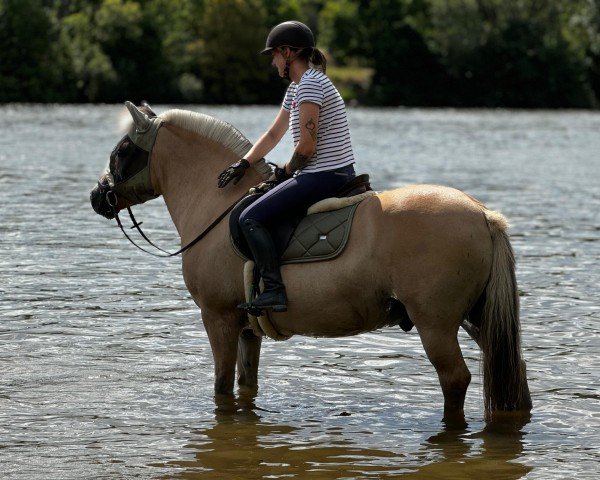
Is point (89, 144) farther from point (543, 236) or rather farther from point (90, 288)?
point (90, 288)

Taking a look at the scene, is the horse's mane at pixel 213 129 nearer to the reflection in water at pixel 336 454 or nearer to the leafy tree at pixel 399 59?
the reflection in water at pixel 336 454

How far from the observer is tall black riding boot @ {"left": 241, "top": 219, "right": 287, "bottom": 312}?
9094 millimetres

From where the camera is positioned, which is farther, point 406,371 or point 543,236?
point 543,236

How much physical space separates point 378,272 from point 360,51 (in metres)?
116

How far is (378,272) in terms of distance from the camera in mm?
8812

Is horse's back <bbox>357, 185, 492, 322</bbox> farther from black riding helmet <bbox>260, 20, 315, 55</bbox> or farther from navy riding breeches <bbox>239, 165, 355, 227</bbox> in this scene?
black riding helmet <bbox>260, 20, 315, 55</bbox>

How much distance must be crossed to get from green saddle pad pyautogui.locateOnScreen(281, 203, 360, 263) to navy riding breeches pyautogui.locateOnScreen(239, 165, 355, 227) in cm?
17

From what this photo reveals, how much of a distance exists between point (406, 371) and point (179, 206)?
2756mm

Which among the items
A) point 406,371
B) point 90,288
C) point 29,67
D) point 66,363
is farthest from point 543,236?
point 29,67

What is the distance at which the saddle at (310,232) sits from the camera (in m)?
9.00

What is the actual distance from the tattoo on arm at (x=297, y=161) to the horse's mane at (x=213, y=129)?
88 centimetres

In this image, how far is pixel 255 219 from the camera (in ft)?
30.2

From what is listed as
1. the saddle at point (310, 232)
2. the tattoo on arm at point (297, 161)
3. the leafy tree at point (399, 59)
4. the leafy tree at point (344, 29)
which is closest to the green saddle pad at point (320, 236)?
the saddle at point (310, 232)

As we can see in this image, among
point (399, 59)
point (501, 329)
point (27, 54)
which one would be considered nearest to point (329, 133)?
point (501, 329)
